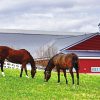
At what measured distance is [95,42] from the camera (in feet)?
181

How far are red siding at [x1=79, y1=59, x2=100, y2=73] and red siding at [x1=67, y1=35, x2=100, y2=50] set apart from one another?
8.76 feet

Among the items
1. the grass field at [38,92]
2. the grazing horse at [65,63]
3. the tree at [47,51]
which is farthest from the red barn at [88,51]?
the grass field at [38,92]

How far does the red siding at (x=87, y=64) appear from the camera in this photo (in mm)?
50781

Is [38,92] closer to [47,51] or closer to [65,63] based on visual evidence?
[65,63]

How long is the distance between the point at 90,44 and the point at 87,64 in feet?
14.8

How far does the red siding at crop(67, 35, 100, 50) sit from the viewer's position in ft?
176

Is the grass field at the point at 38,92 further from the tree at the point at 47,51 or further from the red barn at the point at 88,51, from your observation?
the tree at the point at 47,51

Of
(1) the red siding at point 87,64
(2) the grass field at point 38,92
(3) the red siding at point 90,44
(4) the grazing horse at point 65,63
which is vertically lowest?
(2) the grass field at point 38,92

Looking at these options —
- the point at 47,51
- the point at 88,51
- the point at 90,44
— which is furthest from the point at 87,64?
the point at 47,51

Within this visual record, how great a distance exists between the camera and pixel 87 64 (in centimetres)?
5091

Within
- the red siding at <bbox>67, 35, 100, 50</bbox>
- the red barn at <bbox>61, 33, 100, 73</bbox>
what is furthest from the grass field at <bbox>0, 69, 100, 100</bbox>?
the red siding at <bbox>67, 35, 100, 50</bbox>

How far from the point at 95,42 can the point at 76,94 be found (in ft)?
126

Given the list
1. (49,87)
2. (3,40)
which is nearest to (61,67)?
(49,87)

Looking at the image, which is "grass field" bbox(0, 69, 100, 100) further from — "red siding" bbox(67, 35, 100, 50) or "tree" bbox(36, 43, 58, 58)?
"tree" bbox(36, 43, 58, 58)
